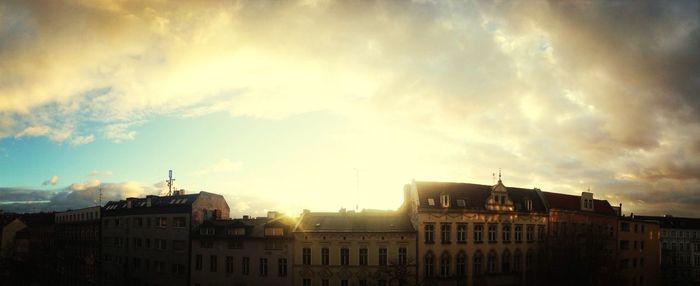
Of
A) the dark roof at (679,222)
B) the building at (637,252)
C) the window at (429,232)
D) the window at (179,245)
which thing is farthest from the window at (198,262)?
the dark roof at (679,222)

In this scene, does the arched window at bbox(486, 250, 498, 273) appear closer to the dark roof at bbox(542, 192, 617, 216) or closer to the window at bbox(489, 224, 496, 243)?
the window at bbox(489, 224, 496, 243)

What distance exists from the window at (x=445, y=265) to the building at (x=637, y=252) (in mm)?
33609

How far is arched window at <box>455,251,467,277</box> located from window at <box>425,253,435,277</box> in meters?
3.43

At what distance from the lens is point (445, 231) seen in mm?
60812

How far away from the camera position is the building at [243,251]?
200ft

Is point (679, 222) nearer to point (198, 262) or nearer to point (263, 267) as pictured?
point (263, 267)

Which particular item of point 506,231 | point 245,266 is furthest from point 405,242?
point 245,266

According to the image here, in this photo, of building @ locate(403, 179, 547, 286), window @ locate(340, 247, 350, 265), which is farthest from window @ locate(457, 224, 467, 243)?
window @ locate(340, 247, 350, 265)

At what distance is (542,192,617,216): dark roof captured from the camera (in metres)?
70.8

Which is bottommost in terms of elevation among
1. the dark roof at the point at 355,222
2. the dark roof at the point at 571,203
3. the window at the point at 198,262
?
the window at the point at 198,262

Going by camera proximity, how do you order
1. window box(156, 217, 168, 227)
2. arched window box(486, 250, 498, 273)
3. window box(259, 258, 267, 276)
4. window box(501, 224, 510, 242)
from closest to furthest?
window box(259, 258, 267, 276)
arched window box(486, 250, 498, 273)
window box(501, 224, 510, 242)
window box(156, 217, 168, 227)

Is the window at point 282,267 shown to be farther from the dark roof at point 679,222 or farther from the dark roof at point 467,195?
the dark roof at point 679,222

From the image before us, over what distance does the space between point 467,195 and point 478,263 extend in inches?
345

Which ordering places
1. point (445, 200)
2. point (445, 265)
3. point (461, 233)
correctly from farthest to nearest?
point (461, 233) → point (445, 200) → point (445, 265)
